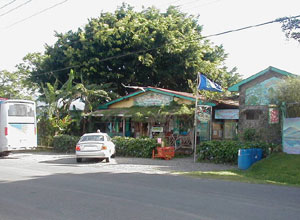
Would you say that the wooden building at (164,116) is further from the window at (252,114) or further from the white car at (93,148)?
the white car at (93,148)

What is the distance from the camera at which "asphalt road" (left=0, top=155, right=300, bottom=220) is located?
704 centimetres

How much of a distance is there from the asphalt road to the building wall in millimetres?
7826

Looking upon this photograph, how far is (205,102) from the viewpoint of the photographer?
2166 cm

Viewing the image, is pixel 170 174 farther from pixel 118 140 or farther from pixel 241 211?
pixel 118 140

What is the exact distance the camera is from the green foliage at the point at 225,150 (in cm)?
1678

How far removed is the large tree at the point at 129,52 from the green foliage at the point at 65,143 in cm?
578

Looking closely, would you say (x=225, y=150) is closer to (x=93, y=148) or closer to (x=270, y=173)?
(x=270, y=173)

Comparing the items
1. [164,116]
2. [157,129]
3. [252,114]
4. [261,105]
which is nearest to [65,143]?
[157,129]

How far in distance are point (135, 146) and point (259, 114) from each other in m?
7.41

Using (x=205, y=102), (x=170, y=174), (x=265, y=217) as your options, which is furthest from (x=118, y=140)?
(x=265, y=217)

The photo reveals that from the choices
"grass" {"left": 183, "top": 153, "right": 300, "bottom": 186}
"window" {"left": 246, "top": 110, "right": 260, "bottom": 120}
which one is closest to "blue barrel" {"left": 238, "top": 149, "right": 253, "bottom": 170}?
"grass" {"left": 183, "top": 153, "right": 300, "bottom": 186}

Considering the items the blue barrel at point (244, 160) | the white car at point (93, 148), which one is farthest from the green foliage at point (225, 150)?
the white car at point (93, 148)

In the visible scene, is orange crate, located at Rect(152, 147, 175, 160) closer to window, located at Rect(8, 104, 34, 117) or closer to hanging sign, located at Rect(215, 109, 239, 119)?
hanging sign, located at Rect(215, 109, 239, 119)

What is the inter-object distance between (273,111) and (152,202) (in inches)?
465
